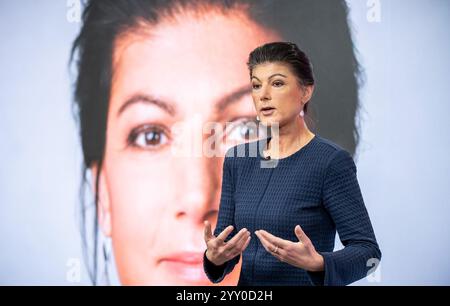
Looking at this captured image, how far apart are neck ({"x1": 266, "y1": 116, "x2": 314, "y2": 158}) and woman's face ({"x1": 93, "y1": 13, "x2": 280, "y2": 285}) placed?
1.13 metres

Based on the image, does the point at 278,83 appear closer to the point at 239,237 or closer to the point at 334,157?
the point at 334,157

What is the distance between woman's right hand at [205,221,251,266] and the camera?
126 centimetres

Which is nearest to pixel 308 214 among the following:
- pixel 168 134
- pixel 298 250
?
pixel 298 250

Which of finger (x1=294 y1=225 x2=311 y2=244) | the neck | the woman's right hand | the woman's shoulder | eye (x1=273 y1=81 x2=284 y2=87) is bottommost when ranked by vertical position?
the woman's right hand

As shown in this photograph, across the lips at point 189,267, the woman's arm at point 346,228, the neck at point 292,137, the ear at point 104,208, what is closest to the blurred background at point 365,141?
the ear at point 104,208

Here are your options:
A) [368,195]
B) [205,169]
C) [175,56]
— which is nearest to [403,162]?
[368,195]

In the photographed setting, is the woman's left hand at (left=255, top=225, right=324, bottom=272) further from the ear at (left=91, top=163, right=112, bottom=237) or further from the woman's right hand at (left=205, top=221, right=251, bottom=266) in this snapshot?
the ear at (left=91, top=163, right=112, bottom=237)

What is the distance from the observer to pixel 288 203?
1327 mm

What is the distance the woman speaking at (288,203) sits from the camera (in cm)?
123

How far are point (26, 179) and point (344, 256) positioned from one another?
2.03m

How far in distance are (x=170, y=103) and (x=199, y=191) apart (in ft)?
1.44

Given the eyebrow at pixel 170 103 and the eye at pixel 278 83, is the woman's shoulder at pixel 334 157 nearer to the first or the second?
the eye at pixel 278 83

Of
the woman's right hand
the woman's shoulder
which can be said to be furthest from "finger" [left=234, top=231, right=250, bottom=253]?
the woman's shoulder
